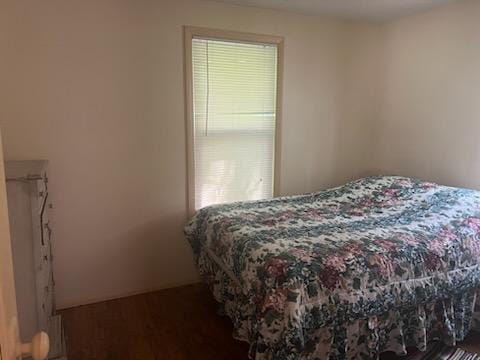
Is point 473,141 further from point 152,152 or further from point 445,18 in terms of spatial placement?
point 152,152

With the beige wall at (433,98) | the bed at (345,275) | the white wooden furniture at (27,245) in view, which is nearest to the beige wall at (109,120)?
the bed at (345,275)

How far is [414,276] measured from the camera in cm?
192

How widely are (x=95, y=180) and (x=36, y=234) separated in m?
0.99

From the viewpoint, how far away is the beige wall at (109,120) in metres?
2.36

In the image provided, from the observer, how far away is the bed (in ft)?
5.62

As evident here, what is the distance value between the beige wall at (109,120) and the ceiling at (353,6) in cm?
11

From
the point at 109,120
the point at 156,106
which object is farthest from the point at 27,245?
the point at 156,106

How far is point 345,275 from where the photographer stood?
1.78m

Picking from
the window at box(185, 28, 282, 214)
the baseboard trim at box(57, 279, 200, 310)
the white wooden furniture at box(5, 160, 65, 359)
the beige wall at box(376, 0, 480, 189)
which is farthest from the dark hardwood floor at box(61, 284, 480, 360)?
the beige wall at box(376, 0, 480, 189)

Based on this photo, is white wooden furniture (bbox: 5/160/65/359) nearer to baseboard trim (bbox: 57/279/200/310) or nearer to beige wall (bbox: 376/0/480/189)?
baseboard trim (bbox: 57/279/200/310)

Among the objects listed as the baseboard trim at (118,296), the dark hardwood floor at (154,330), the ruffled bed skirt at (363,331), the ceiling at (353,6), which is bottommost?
the dark hardwood floor at (154,330)

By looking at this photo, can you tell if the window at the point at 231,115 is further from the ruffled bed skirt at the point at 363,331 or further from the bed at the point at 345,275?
the ruffled bed skirt at the point at 363,331

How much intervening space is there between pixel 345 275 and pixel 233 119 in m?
1.71

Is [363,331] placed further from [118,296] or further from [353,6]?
[353,6]
